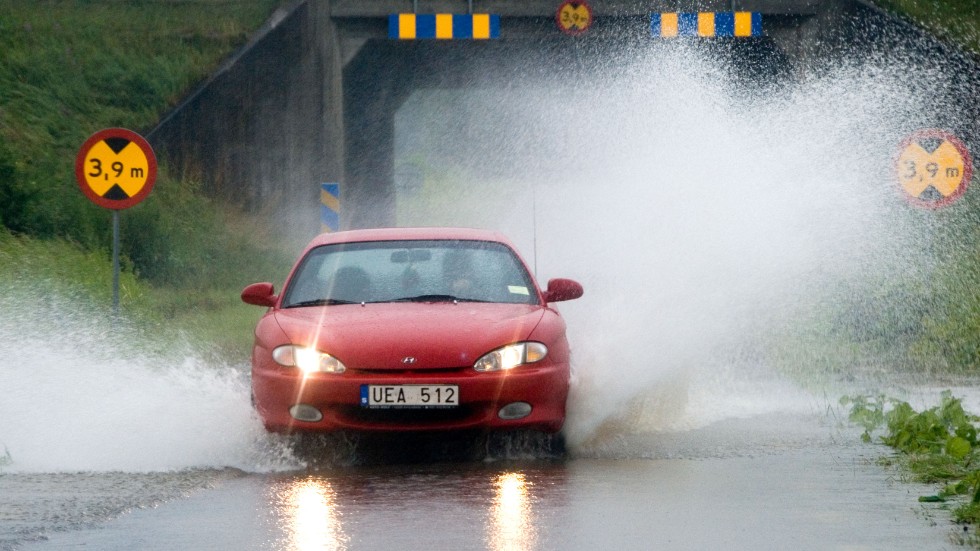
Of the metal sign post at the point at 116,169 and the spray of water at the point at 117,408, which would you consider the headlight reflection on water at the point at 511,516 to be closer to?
the spray of water at the point at 117,408

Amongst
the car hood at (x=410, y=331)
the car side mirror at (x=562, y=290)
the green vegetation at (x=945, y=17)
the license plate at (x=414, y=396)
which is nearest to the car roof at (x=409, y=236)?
the car side mirror at (x=562, y=290)

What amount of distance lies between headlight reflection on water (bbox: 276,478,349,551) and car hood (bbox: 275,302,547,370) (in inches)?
31.9

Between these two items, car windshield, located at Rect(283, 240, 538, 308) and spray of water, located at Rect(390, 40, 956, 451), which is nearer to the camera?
car windshield, located at Rect(283, 240, 538, 308)

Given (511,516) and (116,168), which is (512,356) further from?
(116,168)

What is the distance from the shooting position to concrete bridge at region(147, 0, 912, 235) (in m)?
29.9

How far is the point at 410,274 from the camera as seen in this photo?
458 inches

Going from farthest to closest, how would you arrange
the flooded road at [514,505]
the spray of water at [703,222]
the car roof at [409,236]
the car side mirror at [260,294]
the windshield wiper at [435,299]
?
the spray of water at [703,222] < the car roof at [409,236] < the car side mirror at [260,294] < the windshield wiper at [435,299] < the flooded road at [514,505]

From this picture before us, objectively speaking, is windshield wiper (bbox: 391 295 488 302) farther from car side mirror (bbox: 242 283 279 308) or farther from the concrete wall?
the concrete wall

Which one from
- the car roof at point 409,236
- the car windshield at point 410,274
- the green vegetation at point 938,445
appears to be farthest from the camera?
the car roof at point 409,236

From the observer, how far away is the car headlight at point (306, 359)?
10.2 m

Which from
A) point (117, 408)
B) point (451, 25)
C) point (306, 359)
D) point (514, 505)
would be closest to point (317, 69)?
point (451, 25)

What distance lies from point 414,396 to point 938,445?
3129 mm

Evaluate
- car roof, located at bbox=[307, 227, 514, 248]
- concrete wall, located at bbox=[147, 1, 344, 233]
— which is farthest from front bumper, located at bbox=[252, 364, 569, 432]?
concrete wall, located at bbox=[147, 1, 344, 233]

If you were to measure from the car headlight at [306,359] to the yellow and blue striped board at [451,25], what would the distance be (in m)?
18.3
